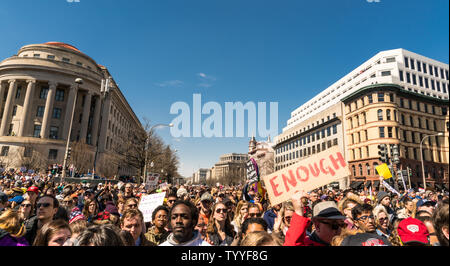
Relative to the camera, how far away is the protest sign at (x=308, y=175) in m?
3.13

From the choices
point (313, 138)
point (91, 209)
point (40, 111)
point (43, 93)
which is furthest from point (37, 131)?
point (313, 138)

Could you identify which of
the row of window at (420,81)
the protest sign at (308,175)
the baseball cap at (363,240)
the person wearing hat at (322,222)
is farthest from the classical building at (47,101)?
the row of window at (420,81)

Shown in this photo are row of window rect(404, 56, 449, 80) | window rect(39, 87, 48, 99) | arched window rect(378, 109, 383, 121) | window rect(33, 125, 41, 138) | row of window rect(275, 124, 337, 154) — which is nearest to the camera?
arched window rect(378, 109, 383, 121)

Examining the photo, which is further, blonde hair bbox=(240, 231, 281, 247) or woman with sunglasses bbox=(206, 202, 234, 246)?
woman with sunglasses bbox=(206, 202, 234, 246)

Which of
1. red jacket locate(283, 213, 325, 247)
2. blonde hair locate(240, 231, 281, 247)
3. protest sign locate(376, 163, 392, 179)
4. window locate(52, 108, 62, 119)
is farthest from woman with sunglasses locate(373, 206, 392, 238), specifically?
window locate(52, 108, 62, 119)

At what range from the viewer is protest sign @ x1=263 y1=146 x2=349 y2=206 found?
3.13m

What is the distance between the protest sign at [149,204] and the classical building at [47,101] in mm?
41418

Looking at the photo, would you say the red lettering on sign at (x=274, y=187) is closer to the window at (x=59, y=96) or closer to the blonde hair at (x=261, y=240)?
the blonde hair at (x=261, y=240)

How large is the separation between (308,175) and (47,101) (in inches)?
2239

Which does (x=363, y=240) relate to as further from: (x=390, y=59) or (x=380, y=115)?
(x=390, y=59)

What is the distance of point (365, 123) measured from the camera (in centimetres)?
4744

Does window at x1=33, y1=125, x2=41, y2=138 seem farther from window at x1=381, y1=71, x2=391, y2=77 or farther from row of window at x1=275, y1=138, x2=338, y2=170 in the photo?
window at x1=381, y1=71, x2=391, y2=77

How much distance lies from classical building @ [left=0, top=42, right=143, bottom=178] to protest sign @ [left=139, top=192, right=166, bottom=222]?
41.4 m

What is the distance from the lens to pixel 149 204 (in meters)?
5.78
